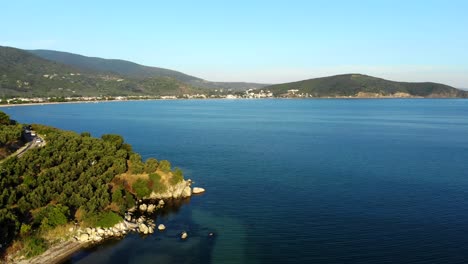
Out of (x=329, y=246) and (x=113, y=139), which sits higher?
(x=113, y=139)

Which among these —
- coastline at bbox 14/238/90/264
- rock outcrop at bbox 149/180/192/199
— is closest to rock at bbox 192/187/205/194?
rock outcrop at bbox 149/180/192/199

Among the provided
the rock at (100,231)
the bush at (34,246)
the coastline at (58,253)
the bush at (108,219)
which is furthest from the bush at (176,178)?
the bush at (34,246)

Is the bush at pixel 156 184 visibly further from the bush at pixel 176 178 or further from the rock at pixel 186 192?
the rock at pixel 186 192

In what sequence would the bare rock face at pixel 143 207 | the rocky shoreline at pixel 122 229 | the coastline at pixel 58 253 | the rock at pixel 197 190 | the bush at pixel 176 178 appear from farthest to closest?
the rock at pixel 197 190 → the bush at pixel 176 178 → the bare rock face at pixel 143 207 → the rocky shoreline at pixel 122 229 → the coastline at pixel 58 253

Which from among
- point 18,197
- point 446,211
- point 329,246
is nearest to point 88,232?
point 18,197

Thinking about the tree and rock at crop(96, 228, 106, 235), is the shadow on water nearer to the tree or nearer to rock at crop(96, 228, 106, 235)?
rock at crop(96, 228, 106, 235)

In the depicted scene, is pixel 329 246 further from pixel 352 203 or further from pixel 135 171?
pixel 135 171
